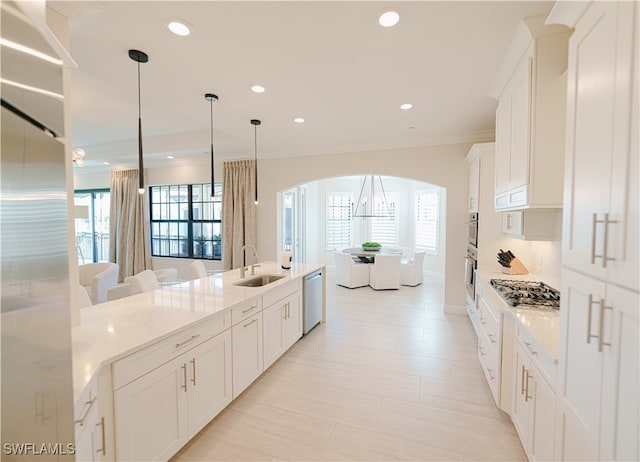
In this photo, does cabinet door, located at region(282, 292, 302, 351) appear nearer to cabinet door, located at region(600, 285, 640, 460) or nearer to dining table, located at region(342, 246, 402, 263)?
cabinet door, located at region(600, 285, 640, 460)

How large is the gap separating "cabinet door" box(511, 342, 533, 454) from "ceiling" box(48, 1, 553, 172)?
2279mm

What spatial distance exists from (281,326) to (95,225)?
7.63m

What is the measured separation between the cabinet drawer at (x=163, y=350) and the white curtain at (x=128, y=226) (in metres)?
5.91

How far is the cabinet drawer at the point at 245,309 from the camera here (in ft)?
7.59

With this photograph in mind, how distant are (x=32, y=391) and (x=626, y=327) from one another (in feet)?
5.37

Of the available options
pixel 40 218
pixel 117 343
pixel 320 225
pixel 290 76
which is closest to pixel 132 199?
pixel 320 225

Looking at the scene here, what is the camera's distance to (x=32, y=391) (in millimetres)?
582

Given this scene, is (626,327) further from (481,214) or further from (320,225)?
(320,225)

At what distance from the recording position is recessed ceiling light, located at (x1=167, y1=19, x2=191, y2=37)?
1.88 meters

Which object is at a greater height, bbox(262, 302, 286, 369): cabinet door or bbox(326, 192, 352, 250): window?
bbox(326, 192, 352, 250): window

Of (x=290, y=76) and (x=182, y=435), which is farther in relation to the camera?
(x=290, y=76)

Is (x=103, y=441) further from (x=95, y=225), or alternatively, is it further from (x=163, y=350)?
(x=95, y=225)

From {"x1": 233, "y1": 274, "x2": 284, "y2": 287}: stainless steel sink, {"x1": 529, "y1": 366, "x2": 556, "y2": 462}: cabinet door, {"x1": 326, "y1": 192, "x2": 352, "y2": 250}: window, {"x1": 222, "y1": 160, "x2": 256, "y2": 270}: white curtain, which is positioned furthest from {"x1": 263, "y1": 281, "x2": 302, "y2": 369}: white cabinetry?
{"x1": 326, "y1": 192, "x2": 352, "y2": 250}: window

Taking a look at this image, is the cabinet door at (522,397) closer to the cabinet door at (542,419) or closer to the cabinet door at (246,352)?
the cabinet door at (542,419)
